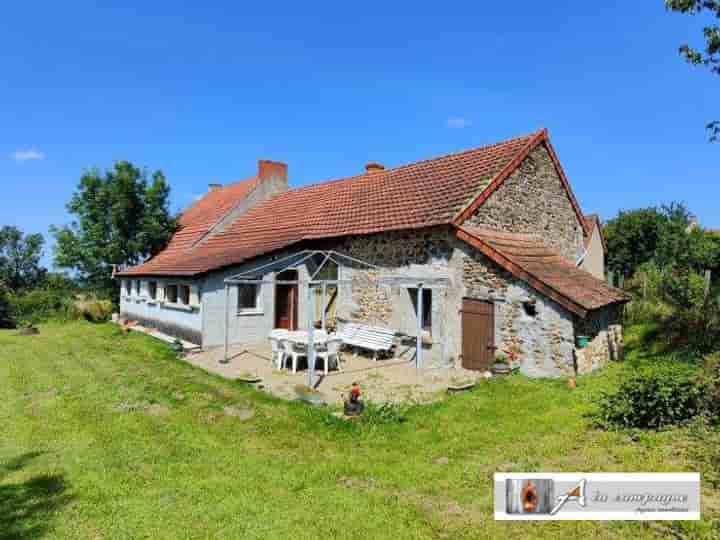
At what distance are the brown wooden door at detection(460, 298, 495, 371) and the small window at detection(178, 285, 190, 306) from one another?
9415 millimetres

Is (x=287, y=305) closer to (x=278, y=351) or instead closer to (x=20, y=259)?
(x=278, y=351)

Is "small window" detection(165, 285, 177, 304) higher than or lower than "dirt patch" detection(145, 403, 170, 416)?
higher

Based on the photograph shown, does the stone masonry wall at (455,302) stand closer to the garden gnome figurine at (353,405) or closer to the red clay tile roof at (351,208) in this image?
the red clay tile roof at (351,208)

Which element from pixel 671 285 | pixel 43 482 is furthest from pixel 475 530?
pixel 671 285

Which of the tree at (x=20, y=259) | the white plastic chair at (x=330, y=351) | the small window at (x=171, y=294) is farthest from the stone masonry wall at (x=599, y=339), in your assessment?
the tree at (x=20, y=259)

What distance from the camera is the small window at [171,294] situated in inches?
627

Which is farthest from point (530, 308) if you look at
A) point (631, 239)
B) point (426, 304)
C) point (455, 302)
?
point (631, 239)

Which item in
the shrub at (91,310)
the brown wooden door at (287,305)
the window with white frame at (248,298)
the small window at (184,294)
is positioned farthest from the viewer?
the shrub at (91,310)

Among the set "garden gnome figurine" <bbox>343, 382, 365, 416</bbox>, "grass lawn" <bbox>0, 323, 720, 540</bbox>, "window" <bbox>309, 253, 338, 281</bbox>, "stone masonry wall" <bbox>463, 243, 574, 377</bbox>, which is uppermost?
"window" <bbox>309, 253, 338, 281</bbox>

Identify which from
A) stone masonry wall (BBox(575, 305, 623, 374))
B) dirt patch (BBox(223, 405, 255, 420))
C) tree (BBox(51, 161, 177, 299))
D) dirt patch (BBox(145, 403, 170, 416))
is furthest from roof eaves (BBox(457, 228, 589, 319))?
tree (BBox(51, 161, 177, 299))

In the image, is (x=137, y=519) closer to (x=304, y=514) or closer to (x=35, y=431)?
(x=304, y=514)

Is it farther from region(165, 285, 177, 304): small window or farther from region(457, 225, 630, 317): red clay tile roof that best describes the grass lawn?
region(165, 285, 177, 304): small window

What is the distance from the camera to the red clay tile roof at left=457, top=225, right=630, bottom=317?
907cm

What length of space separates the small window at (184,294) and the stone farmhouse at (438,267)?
0.19 feet
